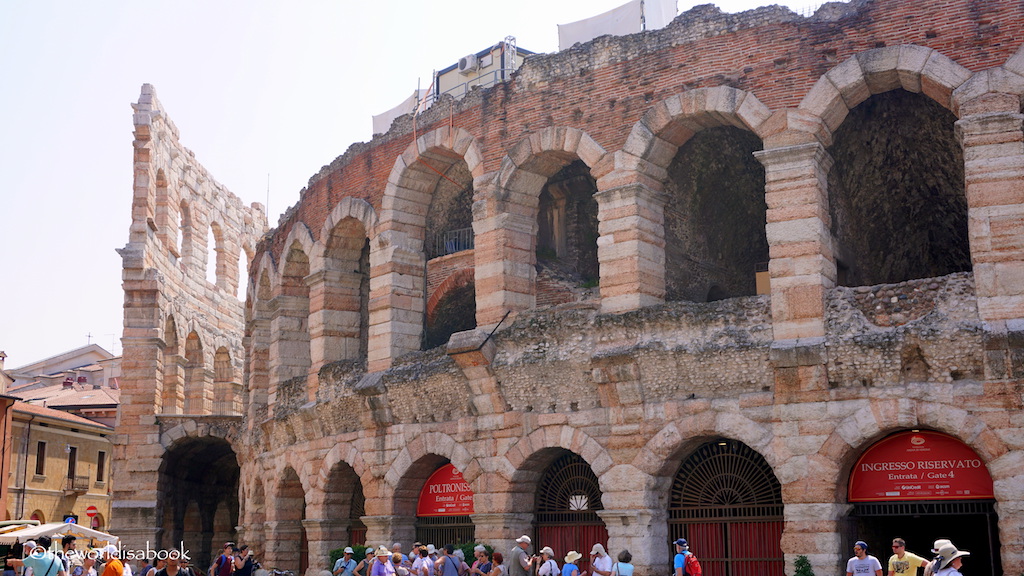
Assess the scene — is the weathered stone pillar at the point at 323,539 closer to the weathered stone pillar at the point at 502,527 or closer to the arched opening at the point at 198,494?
the weathered stone pillar at the point at 502,527

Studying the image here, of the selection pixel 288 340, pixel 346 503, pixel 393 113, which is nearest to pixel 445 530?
pixel 346 503

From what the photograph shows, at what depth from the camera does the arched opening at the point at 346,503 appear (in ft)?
64.0

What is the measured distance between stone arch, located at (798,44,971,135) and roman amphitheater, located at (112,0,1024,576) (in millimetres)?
38

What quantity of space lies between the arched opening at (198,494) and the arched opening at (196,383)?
1614mm

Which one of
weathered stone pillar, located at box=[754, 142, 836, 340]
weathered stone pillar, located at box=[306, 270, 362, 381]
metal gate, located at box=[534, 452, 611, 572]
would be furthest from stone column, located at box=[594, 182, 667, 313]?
weathered stone pillar, located at box=[306, 270, 362, 381]

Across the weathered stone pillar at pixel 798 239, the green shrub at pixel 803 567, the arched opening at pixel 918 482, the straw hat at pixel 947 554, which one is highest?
the weathered stone pillar at pixel 798 239

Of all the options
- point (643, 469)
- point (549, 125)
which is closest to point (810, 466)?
point (643, 469)

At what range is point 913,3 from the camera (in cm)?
1412

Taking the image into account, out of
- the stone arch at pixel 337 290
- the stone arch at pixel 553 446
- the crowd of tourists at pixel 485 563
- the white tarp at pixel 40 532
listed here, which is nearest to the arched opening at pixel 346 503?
the stone arch at pixel 337 290

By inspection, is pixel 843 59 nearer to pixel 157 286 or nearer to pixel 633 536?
pixel 633 536

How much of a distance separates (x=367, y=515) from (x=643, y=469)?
537cm

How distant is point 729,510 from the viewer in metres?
14.7

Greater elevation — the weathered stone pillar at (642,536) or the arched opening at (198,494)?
the arched opening at (198,494)

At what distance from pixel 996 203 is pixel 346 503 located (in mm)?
11683
